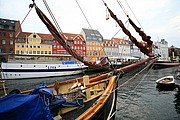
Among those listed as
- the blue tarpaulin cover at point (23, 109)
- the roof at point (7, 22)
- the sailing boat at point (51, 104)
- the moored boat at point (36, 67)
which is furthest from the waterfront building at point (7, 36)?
the blue tarpaulin cover at point (23, 109)

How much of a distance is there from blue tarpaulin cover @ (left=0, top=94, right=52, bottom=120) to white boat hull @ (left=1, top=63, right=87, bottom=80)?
2151 cm

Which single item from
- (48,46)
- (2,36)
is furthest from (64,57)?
(2,36)

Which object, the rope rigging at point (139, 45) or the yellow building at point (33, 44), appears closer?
the rope rigging at point (139, 45)

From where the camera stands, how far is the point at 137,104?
11195 millimetres

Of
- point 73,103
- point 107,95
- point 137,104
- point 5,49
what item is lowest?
point 137,104

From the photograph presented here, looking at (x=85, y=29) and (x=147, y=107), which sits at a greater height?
(x=85, y=29)

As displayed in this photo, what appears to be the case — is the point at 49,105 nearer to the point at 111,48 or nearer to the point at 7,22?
the point at 7,22

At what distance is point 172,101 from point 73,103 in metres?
9.38

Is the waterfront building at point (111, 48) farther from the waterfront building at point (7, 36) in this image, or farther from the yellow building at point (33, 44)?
the waterfront building at point (7, 36)

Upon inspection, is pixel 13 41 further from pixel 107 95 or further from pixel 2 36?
pixel 107 95

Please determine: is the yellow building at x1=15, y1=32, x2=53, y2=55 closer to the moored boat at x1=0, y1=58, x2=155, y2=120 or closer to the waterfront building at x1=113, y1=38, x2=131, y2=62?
the waterfront building at x1=113, y1=38, x2=131, y2=62

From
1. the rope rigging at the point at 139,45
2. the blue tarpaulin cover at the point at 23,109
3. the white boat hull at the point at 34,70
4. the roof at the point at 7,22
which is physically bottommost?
the white boat hull at the point at 34,70

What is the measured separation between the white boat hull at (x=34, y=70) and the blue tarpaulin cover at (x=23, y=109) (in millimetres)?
21508

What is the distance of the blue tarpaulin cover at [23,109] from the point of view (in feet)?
10.2
